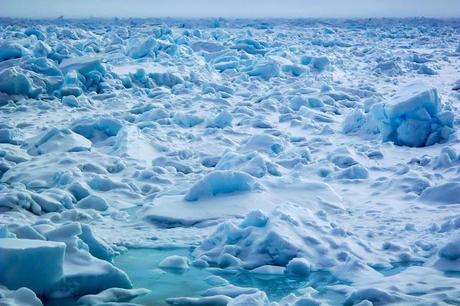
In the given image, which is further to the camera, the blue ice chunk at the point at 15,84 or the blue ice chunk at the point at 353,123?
the blue ice chunk at the point at 15,84

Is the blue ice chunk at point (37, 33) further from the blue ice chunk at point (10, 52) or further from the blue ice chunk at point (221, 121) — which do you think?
the blue ice chunk at point (221, 121)

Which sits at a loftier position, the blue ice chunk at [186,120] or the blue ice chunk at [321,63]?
the blue ice chunk at [321,63]

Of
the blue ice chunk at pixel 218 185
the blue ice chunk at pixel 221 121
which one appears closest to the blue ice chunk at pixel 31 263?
the blue ice chunk at pixel 218 185

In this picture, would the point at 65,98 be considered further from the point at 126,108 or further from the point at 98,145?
the point at 98,145

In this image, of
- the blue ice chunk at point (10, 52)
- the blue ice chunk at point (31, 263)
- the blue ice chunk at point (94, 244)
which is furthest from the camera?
the blue ice chunk at point (10, 52)

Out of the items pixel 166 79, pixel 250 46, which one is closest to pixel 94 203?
pixel 166 79

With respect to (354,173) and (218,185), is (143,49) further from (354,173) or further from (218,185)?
(218,185)

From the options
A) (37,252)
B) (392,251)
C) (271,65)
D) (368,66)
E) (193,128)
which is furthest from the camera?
(368,66)

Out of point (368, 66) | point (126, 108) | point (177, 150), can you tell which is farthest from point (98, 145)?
point (368, 66)

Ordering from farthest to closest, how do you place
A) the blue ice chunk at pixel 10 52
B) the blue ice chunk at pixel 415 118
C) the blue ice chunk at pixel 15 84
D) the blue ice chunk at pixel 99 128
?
1. the blue ice chunk at pixel 10 52
2. the blue ice chunk at pixel 15 84
3. the blue ice chunk at pixel 99 128
4. the blue ice chunk at pixel 415 118
